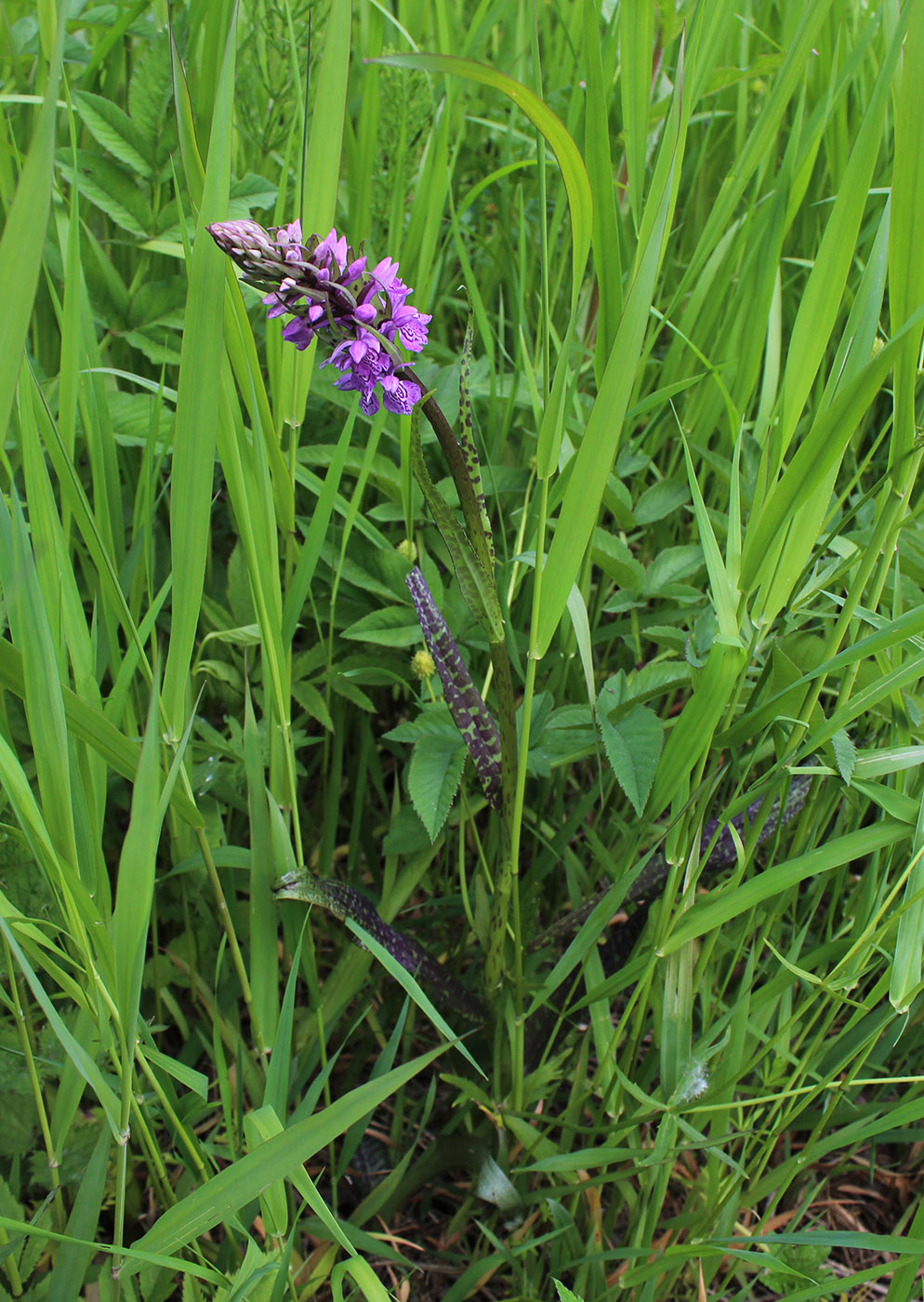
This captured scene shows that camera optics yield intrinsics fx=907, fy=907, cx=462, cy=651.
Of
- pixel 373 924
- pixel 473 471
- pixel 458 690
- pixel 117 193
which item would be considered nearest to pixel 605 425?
pixel 473 471

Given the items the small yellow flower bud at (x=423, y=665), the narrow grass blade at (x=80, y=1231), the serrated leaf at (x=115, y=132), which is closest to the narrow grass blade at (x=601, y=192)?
the small yellow flower bud at (x=423, y=665)

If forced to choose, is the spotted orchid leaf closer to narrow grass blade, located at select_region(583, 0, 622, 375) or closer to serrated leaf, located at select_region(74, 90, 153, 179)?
narrow grass blade, located at select_region(583, 0, 622, 375)

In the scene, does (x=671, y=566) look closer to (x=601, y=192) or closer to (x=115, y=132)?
(x=601, y=192)

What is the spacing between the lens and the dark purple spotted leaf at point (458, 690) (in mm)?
813

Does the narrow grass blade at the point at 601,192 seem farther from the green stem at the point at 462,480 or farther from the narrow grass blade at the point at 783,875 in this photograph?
the narrow grass blade at the point at 783,875

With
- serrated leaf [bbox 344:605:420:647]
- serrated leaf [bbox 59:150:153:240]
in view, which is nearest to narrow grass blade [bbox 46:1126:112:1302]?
serrated leaf [bbox 344:605:420:647]

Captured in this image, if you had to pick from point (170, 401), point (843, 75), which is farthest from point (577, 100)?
point (170, 401)

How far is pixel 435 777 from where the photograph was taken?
0.85m

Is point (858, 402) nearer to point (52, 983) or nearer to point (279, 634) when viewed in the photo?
point (279, 634)

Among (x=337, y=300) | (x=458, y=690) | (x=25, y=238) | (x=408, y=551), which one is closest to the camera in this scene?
(x=25, y=238)

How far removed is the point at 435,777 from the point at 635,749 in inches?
7.3

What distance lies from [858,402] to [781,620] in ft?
0.95

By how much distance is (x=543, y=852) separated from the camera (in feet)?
3.57

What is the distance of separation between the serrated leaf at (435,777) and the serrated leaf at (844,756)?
0.33 meters
